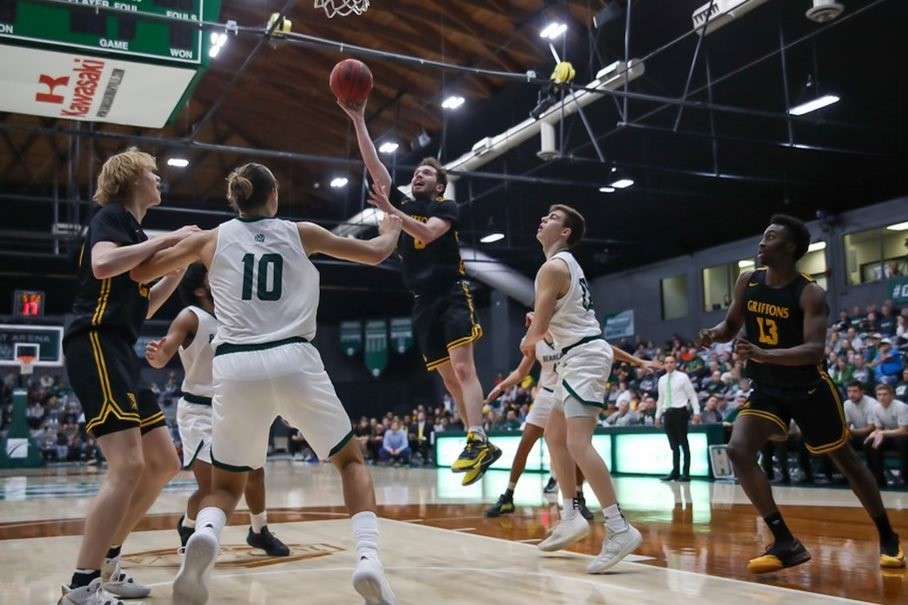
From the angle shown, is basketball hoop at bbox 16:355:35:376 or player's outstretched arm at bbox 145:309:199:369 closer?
player's outstretched arm at bbox 145:309:199:369

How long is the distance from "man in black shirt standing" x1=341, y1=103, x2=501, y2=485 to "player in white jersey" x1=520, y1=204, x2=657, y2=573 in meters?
0.63

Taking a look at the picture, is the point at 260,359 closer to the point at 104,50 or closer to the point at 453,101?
the point at 104,50

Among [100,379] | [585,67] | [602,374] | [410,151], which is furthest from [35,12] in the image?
[410,151]

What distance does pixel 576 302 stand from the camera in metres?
5.04

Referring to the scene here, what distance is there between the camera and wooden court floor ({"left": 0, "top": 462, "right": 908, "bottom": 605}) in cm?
394

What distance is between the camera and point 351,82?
4.56 meters

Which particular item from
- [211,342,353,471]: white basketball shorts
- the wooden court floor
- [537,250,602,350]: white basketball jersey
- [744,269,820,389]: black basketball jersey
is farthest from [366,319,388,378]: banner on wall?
[211,342,353,471]: white basketball shorts

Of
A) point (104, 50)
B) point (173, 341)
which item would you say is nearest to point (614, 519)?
point (173, 341)

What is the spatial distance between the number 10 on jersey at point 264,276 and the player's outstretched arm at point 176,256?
0.19 metres

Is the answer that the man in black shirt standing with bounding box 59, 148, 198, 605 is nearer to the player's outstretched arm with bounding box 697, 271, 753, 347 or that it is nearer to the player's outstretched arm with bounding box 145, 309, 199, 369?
the player's outstretched arm with bounding box 145, 309, 199, 369

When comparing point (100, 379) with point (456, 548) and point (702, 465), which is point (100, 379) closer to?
point (456, 548)

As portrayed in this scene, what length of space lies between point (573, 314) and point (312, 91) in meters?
14.5

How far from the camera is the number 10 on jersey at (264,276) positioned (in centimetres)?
356

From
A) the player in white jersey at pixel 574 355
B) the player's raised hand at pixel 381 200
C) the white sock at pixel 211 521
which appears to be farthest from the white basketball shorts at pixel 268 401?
the player in white jersey at pixel 574 355
